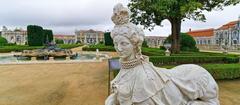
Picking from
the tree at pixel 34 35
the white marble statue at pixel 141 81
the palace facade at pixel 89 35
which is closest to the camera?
the white marble statue at pixel 141 81

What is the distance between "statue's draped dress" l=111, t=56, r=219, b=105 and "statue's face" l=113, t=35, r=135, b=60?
7 centimetres

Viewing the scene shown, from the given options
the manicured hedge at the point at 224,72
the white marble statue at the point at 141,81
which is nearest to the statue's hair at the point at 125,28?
the white marble statue at the point at 141,81

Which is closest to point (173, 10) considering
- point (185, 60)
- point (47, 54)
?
point (185, 60)

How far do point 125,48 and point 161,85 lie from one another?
571mm

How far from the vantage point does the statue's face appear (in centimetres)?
293

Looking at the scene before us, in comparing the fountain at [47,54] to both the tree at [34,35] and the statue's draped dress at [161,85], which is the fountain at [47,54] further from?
the statue's draped dress at [161,85]

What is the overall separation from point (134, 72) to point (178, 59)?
9261 millimetres

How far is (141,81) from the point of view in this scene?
2.91 m

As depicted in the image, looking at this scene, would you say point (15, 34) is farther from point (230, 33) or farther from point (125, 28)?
point (125, 28)

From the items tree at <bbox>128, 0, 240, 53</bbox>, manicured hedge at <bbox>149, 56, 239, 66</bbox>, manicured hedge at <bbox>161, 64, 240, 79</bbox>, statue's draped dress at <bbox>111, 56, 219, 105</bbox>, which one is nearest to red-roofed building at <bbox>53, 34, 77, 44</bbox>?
tree at <bbox>128, 0, 240, 53</bbox>

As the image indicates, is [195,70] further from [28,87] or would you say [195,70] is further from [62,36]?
[62,36]

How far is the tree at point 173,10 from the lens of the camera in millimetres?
14766

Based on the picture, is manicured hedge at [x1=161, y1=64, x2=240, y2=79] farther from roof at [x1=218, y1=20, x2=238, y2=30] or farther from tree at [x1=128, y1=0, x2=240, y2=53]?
roof at [x1=218, y1=20, x2=238, y2=30]

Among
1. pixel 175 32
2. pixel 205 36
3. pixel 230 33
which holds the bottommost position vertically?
pixel 175 32
